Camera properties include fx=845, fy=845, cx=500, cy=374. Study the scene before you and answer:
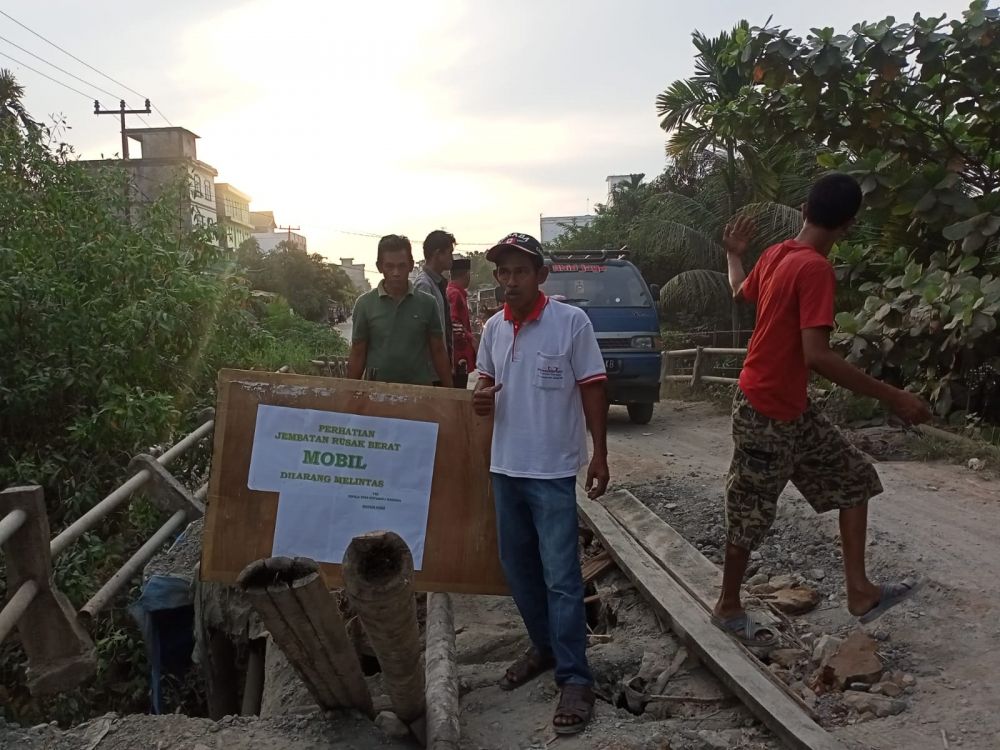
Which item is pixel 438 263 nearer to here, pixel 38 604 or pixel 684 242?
pixel 38 604

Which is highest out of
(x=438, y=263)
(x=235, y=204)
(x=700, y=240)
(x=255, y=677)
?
(x=235, y=204)

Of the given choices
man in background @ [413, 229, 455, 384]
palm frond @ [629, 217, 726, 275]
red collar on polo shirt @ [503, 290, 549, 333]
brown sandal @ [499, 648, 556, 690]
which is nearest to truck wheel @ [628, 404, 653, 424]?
man in background @ [413, 229, 455, 384]

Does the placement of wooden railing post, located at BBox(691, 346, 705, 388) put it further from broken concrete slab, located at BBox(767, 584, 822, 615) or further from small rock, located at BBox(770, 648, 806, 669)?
small rock, located at BBox(770, 648, 806, 669)

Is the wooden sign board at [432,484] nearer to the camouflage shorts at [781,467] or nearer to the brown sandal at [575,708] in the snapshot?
the brown sandal at [575,708]

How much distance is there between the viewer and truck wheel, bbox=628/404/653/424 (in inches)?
407

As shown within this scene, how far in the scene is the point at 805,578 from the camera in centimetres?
455

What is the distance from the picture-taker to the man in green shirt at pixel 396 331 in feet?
15.9

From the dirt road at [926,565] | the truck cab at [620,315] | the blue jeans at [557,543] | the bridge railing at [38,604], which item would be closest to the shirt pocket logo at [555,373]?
the blue jeans at [557,543]

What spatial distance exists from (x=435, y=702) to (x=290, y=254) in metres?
35.2

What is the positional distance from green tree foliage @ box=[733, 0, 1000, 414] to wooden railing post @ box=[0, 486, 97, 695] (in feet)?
22.6

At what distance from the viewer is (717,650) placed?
11.3ft

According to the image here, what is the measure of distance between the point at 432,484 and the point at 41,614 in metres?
1.68

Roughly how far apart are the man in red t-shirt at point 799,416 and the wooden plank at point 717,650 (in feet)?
0.56

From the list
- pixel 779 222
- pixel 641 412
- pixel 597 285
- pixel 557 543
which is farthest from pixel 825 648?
pixel 779 222
